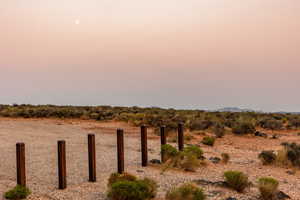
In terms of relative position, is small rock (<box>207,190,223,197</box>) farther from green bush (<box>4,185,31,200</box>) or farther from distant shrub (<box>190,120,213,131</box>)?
distant shrub (<box>190,120,213,131</box>)

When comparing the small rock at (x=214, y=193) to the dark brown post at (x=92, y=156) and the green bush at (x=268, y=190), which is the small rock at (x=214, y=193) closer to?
the green bush at (x=268, y=190)

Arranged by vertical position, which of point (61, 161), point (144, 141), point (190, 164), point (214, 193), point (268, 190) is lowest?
point (214, 193)

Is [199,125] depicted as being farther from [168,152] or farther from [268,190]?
[268,190]

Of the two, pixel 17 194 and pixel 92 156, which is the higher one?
pixel 92 156

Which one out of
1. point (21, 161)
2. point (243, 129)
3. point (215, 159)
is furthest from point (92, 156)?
point (243, 129)

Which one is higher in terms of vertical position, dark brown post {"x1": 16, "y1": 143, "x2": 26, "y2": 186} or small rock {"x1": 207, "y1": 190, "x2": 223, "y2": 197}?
dark brown post {"x1": 16, "y1": 143, "x2": 26, "y2": 186}

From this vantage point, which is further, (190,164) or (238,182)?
(190,164)

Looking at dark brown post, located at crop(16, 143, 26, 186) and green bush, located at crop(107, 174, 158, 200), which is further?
dark brown post, located at crop(16, 143, 26, 186)

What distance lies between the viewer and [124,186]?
6777mm

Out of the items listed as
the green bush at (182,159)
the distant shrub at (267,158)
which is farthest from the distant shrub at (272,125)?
the green bush at (182,159)

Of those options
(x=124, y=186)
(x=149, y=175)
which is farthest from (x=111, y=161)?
(x=124, y=186)

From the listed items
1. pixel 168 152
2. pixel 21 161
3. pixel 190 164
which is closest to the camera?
pixel 21 161

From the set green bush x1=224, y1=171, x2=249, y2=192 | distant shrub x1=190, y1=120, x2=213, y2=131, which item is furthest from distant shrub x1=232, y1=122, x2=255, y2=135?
green bush x1=224, y1=171, x2=249, y2=192

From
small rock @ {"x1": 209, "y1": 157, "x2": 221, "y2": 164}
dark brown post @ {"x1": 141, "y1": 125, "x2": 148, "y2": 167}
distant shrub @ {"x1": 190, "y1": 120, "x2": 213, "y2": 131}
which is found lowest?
small rock @ {"x1": 209, "y1": 157, "x2": 221, "y2": 164}
